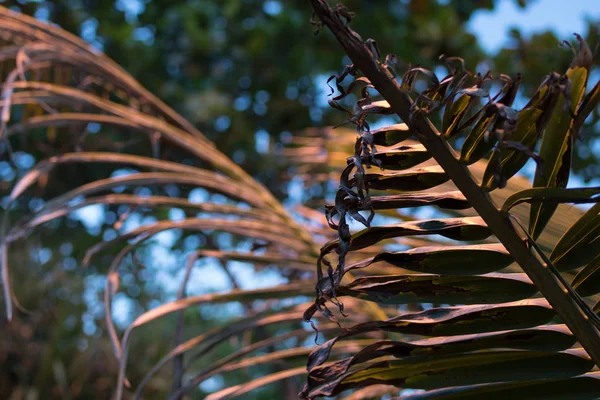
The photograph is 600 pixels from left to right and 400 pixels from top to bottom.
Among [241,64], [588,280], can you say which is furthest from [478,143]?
[241,64]

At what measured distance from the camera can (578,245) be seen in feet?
1.50

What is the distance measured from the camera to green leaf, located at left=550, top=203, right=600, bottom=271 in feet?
1.44

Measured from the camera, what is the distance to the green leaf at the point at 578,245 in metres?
0.44

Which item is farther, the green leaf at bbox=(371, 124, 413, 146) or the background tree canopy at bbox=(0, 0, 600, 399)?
the background tree canopy at bbox=(0, 0, 600, 399)

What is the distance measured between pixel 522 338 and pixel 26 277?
2150 mm

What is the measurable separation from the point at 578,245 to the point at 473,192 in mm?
100

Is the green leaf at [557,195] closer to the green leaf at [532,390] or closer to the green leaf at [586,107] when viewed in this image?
the green leaf at [586,107]

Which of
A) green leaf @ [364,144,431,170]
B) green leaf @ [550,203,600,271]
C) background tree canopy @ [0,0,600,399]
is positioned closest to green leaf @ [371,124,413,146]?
green leaf @ [364,144,431,170]

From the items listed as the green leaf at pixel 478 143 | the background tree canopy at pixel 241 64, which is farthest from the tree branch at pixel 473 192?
the background tree canopy at pixel 241 64

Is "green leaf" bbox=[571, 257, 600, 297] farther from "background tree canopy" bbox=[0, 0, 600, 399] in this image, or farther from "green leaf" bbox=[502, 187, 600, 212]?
"background tree canopy" bbox=[0, 0, 600, 399]

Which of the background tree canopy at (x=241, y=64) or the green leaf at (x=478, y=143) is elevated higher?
the background tree canopy at (x=241, y=64)

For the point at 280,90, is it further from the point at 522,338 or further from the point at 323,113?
the point at 522,338

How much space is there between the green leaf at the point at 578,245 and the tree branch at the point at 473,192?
3 centimetres

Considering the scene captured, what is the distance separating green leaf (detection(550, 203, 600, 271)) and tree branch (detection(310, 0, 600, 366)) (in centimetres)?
3
